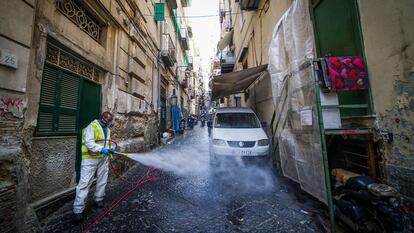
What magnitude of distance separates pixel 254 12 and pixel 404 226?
9422mm

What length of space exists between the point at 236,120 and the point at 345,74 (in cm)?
379

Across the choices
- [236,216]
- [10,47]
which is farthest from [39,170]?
[236,216]

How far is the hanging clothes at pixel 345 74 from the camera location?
2.63 metres

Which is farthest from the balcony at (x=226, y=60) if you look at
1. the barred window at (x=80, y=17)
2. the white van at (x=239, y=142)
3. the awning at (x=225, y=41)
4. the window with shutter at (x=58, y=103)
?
the window with shutter at (x=58, y=103)

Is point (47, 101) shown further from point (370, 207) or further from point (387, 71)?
point (387, 71)

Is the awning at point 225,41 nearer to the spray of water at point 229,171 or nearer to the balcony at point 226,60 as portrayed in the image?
the balcony at point 226,60

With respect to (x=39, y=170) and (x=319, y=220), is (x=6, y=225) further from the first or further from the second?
(x=319, y=220)

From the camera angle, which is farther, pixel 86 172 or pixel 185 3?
pixel 185 3

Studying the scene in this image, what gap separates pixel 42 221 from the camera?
2775 mm

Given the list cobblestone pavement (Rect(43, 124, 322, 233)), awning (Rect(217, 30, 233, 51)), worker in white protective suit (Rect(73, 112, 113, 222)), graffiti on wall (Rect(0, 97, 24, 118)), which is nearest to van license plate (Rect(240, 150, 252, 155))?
cobblestone pavement (Rect(43, 124, 322, 233))

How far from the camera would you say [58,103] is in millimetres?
3381

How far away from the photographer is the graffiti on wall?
2.25 m

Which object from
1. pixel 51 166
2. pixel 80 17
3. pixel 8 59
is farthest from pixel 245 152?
pixel 80 17

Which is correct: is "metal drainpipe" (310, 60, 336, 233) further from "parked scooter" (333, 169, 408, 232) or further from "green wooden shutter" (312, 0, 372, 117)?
"green wooden shutter" (312, 0, 372, 117)
